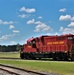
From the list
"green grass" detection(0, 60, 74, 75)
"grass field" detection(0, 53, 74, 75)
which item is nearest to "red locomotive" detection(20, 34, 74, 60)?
"grass field" detection(0, 53, 74, 75)

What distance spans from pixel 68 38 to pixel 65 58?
3.09 meters

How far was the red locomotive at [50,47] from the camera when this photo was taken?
39.6 metres

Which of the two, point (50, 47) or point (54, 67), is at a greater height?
point (50, 47)

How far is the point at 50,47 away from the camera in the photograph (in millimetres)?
42844

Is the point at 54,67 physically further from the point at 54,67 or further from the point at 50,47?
the point at 50,47

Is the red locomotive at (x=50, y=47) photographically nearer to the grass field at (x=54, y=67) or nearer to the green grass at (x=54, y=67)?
the grass field at (x=54, y=67)

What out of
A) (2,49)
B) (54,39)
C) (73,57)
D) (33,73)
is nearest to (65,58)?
(73,57)

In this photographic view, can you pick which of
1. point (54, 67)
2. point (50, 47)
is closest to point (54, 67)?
point (54, 67)

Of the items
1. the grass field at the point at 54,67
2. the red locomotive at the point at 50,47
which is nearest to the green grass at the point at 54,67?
the grass field at the point at 54,67

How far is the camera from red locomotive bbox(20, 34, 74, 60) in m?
39.6

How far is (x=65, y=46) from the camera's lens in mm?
40219

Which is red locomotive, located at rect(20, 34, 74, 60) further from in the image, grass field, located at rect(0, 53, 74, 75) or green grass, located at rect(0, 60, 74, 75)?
green grass, located at rect(0, 60, 74, 75)

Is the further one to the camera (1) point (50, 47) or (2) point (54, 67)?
(1) point (50, 47)

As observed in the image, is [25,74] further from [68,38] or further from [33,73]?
[68,38]
